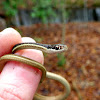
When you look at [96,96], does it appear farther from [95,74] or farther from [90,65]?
[90,65]

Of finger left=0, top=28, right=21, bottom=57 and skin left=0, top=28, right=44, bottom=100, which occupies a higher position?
finger left=0, top=28, right=21, bottom=57

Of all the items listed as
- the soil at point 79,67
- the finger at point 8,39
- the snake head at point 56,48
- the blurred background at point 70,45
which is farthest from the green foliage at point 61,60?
the finger at point 8,39

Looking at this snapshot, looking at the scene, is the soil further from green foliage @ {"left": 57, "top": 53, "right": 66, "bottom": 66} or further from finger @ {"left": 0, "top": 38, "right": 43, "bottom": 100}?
finger @ {"left": 0, "top": 38, "right": 43, "bottom": 100}

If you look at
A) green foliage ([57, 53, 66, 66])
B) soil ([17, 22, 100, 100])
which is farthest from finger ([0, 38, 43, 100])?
green foliage ([57, 53, 66, 66])

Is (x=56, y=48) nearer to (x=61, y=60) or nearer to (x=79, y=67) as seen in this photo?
(x=61, y=60)

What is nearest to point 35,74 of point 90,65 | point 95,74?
point 95,74

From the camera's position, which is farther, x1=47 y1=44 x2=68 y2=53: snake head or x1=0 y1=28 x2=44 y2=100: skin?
x1=47 y1=44 x2=68 y2=53: snake head

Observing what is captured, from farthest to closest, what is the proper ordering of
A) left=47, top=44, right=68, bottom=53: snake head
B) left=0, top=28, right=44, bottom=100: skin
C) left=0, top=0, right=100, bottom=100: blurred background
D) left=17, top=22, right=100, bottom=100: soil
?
left=0, top=0, right=100, bottom=100: blurred background → left=17, top=22, right=100, bottom=100: soil → left=47, top=44, right=68, bottom=53: snake head → left=0, top=28, right=44, bottom=100: skin

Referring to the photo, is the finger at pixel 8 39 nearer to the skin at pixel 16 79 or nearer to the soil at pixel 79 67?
the skin at pixel 16 79
